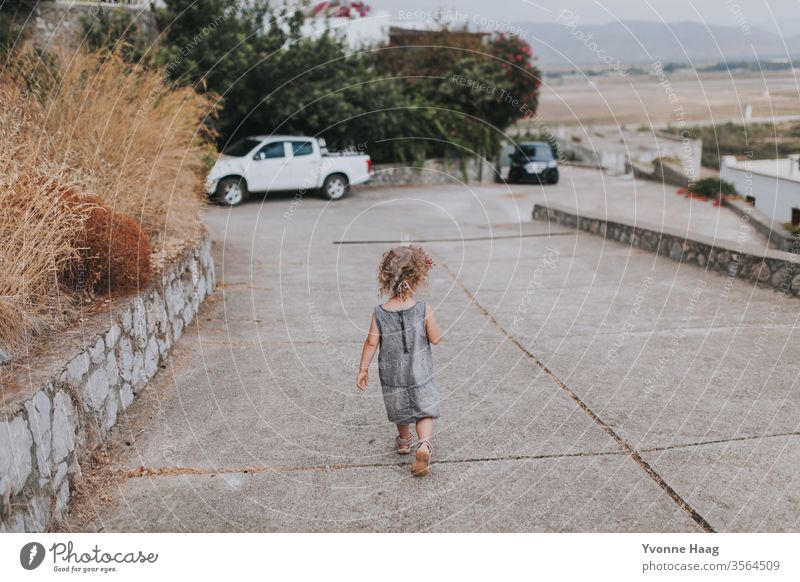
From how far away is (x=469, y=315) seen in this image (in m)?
7.44

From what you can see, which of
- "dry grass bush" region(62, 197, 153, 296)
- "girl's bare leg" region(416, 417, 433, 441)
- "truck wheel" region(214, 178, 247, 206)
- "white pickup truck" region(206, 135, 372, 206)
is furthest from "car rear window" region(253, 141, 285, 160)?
"girl's bare leg" region(416, 417, 433, 441)

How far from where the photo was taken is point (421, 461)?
13.2 feet

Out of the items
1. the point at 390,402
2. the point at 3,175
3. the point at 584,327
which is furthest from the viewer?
the point at 584,327

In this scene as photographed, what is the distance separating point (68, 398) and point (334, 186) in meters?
16.6

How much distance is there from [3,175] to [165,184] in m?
3.53

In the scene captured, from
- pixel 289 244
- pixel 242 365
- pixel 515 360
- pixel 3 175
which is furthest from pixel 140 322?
pixel 289 244

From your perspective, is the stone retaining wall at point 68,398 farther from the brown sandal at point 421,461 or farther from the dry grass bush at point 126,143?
the brown sandal at point 421,461

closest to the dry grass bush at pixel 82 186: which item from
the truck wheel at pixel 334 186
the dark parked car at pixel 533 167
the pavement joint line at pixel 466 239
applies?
the pavement joint line at pixel 466 239

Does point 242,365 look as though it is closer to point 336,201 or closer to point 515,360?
point 515,360

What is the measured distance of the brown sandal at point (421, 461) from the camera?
402 centimetres

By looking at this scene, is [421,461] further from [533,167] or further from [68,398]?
[533,167]

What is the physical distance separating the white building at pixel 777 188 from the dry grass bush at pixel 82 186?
771 cm
